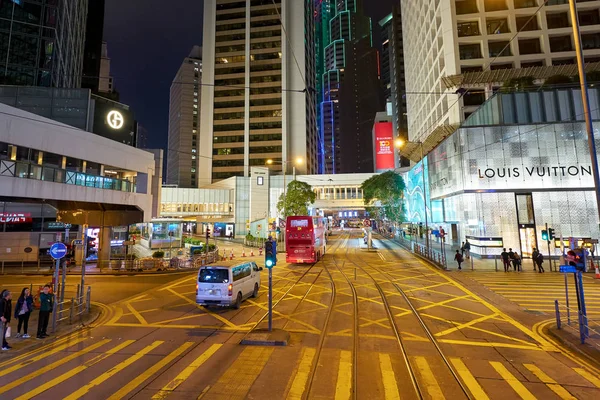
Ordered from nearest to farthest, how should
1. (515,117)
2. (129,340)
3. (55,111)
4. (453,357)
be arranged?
(453,357), (129,340), (55,111), (515,117)

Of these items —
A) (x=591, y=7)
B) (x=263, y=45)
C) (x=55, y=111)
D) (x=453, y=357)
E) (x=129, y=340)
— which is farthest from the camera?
(x=263, y=45)

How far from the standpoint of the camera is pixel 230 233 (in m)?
65.8

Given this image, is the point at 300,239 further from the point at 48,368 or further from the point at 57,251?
the point at 48,368

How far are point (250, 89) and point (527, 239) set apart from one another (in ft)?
251

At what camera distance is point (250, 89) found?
282ft

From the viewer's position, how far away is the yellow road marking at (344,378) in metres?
6.00

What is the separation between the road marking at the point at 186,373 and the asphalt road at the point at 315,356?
26 millimetres

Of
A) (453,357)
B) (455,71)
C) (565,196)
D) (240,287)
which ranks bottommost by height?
(453,357)

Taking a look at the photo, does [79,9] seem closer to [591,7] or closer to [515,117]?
[515,117]

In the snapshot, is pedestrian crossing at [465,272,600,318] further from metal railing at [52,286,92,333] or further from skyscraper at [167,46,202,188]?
skyscraper at [167,46,202,188]

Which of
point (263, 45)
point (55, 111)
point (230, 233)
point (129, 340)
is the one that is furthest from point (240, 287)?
point (263, 45)

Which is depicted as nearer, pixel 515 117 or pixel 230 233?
pixel 515 117

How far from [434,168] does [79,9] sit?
2739 inches

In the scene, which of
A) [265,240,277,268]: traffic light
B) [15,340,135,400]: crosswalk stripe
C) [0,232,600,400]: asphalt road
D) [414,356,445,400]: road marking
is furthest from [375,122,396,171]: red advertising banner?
[15,340,135,400]: crosswalk stripe
